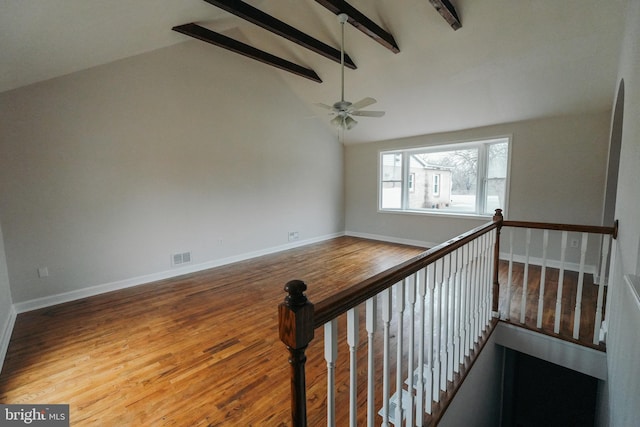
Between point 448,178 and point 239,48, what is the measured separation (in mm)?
4376

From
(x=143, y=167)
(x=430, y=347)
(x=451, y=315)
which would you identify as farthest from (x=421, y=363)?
(x=143, y=167)

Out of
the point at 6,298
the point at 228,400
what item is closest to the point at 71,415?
the point at 228,400

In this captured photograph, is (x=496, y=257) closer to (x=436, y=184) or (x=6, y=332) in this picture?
(x=436, y=184)

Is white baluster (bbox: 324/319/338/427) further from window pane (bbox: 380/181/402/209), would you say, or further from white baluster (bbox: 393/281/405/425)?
window pane (bbox: 380/181/402/209)

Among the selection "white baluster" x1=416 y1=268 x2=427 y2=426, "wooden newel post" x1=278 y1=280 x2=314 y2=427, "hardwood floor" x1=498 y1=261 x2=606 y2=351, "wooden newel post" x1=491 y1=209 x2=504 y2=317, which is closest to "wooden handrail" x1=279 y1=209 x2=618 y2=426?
"wooden newel post" x1=278 y1=280 x2=314 y2=427

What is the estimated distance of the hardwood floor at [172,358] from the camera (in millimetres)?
1726

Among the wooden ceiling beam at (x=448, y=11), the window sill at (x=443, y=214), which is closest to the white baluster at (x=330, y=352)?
the wooden ceiling beam at (x=448, y=11)

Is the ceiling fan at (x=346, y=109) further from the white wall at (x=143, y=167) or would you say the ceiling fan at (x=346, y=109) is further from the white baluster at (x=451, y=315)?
the white baluster at (x=451, y=315)

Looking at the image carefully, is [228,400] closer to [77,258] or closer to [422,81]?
[77,258]

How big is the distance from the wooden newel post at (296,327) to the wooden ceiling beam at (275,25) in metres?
3.19

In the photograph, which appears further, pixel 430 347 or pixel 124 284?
pixel 124 284

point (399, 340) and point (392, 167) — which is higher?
point (392, 167)

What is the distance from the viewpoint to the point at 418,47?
367cm

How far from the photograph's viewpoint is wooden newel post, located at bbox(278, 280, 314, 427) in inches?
29.8
